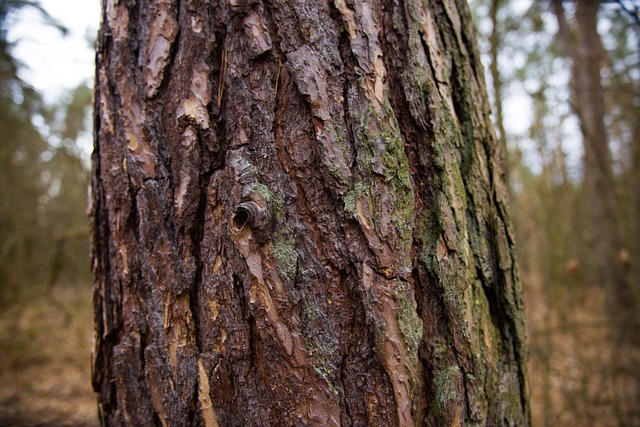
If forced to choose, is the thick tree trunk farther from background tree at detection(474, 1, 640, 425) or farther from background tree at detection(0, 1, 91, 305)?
background tree at detection(0, 1, 91, 305)

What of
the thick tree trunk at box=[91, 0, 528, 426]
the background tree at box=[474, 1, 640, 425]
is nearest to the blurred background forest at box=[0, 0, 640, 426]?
the background tree at box=[474, 1, 640, 425]

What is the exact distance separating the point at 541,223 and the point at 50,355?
7957 millimetres

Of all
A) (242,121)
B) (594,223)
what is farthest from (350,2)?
(594,223)

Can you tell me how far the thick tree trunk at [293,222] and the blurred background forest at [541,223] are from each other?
4.50 feet

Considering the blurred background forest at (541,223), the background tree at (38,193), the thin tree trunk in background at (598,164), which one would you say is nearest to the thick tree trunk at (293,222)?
the blurred background forest at (541,223)

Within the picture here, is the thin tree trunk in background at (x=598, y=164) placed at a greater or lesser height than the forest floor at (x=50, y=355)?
greater

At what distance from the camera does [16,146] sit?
725 centimetres

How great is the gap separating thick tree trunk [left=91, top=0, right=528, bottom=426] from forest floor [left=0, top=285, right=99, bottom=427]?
4.76 metres

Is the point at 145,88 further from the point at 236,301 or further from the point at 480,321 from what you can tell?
the point at 480,321

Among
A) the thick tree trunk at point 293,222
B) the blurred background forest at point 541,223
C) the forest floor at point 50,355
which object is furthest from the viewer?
the forest floor at point 50,355

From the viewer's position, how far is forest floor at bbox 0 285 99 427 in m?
5.12

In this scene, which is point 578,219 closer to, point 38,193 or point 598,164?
point 598,164

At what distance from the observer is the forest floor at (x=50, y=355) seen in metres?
5.12

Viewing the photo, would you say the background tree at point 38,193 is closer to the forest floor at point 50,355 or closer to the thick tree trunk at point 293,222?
the forest floor at point 50,355
